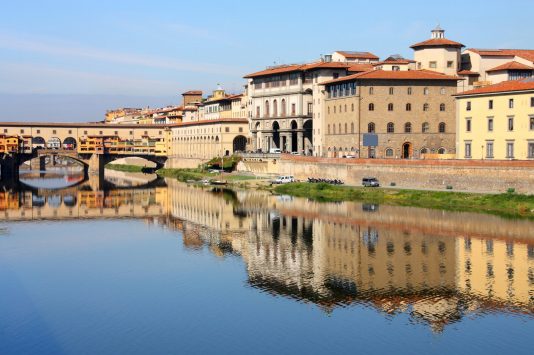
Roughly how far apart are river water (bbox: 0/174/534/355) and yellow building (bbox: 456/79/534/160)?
11.3 m

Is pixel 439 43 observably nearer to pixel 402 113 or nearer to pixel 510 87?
pixel 402 113

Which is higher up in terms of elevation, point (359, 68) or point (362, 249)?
point (359, 68)

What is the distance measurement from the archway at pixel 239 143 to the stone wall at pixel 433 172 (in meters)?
30.3

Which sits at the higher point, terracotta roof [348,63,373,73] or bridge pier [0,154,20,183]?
terracotta roof [348,63,373,73]

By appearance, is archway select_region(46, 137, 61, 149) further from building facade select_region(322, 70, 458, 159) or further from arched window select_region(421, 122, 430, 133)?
arched window select_region(421, 122, 430, 133)

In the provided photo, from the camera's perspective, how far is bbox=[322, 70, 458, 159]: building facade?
77250mm

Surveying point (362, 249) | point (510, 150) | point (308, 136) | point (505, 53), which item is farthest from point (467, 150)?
point (308, 136)

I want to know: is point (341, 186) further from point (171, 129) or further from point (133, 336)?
point (171, 129)

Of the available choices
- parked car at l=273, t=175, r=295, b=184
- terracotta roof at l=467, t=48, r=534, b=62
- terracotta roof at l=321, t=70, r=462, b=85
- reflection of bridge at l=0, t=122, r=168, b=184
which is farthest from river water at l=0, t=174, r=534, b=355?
reflection of bridge at l=0, t=122, r=168, b=184

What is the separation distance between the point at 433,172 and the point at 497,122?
6625 millimetres

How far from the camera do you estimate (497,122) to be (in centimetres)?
6322

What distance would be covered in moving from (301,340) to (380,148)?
173ft

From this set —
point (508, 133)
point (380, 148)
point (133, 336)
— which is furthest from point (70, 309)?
point (380, 148)

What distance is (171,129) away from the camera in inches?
5300
